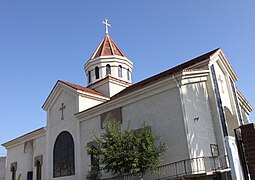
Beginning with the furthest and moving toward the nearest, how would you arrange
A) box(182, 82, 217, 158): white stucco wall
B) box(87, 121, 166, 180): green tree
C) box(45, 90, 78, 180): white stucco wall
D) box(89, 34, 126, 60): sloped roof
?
box(89, 34, 126, 60): sloped roof < box(45, 90, 78, 180): white stucco wall < box(182, 82, 217, 158): white stucco wall < box(87, 121, 166, 180): green tree

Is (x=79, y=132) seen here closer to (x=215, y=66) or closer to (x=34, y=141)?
(x=34, y=141)

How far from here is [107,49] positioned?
101 ft

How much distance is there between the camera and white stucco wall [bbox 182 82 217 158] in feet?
50.5

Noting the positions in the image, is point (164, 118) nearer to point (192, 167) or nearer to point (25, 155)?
point (192, 167)

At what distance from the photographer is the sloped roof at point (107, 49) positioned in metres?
29.7

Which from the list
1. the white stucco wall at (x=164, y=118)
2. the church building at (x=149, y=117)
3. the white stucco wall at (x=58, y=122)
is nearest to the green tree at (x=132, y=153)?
the white stucco wall at (x=164, y=118)

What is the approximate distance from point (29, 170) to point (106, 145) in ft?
48.1

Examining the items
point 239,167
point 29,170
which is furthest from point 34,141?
point 239,167

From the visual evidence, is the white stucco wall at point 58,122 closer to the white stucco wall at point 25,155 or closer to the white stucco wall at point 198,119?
the white stucco wall at point 25,155

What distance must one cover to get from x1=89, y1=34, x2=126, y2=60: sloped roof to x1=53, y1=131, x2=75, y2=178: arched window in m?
9.74

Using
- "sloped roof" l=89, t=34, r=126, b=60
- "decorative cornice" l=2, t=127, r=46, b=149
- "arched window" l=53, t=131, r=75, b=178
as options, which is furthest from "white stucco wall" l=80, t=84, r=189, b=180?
"sloped roof" l=89, t=34, r=126, b=60

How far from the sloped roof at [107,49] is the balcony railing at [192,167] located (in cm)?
1628

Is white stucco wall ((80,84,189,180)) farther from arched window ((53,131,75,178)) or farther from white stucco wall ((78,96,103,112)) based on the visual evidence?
arched window ((53,131,75,178))

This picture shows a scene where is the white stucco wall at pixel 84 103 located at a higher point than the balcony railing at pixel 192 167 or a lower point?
higher
